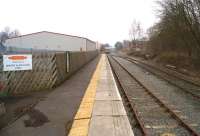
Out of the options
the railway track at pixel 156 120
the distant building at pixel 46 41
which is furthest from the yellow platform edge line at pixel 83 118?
the distant building at pixel 46 41

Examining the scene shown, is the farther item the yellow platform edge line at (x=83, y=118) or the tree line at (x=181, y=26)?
the tree line at (x=181, y=26)

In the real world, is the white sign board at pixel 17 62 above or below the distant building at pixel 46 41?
below

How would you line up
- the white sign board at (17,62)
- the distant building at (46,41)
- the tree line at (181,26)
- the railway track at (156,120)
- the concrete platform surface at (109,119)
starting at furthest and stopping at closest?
the distant building at (46,41)
the tree line at (181,26)
the white sign board at (17,62)
the railway track at (156,120)
the concrete platform surface at (109,119)

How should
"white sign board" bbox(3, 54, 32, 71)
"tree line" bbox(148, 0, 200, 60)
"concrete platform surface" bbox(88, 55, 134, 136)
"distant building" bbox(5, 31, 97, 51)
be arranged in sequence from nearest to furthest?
1. "concrete platform surface" bbox(88, 55, 134, 136)
2. "white sign board" bbox(3, 54, 32, 71)
3. "tree line" bbox(148, 0, 200, 60)
4. "distant building" bbox(5, 31, 97, 51)

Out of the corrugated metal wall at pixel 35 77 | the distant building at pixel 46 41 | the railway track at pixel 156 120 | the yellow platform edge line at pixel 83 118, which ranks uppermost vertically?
the distant building at pixel 46 41

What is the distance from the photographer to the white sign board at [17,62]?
14930 millimetres

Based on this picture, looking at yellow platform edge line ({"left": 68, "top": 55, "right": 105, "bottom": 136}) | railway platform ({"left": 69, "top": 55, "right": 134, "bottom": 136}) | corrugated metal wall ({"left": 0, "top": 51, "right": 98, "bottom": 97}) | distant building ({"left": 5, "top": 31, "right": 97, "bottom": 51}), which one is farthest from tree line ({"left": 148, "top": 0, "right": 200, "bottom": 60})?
distant building ({"left": 5, "top": 31, "right": 97, "bottom": 51})

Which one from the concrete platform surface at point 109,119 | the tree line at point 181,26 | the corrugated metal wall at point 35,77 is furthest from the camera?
the tree line at point 181,26

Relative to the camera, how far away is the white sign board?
1493cm

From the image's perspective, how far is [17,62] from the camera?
15.2 metres

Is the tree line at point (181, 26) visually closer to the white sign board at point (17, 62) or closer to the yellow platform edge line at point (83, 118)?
the white sign board at point (17, 62)

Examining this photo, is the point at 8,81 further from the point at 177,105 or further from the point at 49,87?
the point at 177,105

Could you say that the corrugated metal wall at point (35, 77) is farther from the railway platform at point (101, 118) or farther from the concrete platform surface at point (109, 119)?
the concrete platform surface at point (109, 119)

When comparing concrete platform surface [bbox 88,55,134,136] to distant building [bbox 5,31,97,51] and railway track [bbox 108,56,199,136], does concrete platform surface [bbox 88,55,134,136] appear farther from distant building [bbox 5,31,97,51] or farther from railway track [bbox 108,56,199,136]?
distant building [bbox 5,31,97,51]
